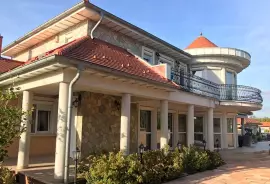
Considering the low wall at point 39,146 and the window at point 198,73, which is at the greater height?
the window at point 198,73

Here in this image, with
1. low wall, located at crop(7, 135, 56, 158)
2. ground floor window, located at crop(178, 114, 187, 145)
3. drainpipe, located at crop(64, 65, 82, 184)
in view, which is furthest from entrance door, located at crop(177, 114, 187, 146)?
drainpipe, located at crop(64, 65, 82, 184)

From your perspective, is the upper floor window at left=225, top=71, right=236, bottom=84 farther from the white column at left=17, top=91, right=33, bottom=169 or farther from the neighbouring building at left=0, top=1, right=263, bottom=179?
the white column at left=17, top=91, right=33, bottom=169

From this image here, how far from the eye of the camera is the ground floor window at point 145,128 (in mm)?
14811

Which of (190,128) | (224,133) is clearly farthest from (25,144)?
(224,133)

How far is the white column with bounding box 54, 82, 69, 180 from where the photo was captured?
7.26 meters

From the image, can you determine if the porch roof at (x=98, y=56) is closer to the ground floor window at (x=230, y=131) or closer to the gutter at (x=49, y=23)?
the gutter at (x=49, y=23)

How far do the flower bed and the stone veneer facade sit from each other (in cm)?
171

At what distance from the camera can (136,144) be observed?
46.0 ft

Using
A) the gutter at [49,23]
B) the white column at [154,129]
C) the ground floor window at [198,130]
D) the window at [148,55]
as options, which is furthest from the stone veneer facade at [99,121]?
the ground floor window at [198,130]

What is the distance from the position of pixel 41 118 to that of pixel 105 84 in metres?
5.92

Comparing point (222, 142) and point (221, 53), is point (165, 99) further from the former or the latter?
point (222, 142)

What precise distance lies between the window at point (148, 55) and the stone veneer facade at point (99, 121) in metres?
3.37

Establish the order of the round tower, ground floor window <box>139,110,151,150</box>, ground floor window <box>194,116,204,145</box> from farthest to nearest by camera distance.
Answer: ground floor window <box>194,116,204,145</box>
the round tower
ground floor window <box>139,110,151,150</box>

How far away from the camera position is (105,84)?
8602mm
